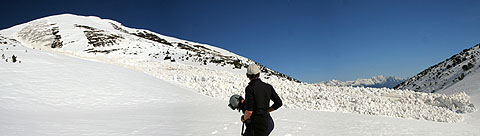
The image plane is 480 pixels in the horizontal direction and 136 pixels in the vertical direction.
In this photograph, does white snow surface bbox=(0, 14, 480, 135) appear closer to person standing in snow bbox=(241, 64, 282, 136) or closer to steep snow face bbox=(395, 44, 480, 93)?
person standing in snow bbox=(241, 64, 282, 136)

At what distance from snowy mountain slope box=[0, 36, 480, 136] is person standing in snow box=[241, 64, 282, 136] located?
9.44 feet

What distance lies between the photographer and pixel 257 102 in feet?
12.7

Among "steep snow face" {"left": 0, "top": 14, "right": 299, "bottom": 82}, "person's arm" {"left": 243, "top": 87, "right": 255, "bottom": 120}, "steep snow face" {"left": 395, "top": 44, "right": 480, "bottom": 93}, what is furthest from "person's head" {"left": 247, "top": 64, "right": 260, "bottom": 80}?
"steep snow face" {"left": 0, "top": 14, "right": 299, "bottom": 82}

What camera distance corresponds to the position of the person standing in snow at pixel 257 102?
3826 mm

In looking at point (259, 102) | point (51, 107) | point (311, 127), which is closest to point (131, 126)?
point (51, 107)

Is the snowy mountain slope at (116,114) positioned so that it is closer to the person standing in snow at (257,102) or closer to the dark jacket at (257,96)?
the person standing in snow at (257,102)

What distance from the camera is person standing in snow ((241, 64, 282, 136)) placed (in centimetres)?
383

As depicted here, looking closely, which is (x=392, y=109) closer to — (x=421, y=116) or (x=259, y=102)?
(x=421, y=116)

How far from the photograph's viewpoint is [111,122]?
276 inches

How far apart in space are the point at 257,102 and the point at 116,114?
246 inches

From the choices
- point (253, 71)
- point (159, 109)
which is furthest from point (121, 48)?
point (253, 71)

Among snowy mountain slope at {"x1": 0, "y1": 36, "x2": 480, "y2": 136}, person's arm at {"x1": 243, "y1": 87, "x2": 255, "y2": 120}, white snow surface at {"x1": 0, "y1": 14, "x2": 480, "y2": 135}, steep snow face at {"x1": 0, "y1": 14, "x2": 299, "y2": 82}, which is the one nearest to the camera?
person's arm at {"x1": 243, "y1": 87, "x2": 255, "y2": 120}

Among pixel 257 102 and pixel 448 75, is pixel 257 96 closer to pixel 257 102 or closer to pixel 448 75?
pixel 257 102

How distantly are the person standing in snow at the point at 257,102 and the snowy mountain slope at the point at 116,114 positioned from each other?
2878 millimetres
